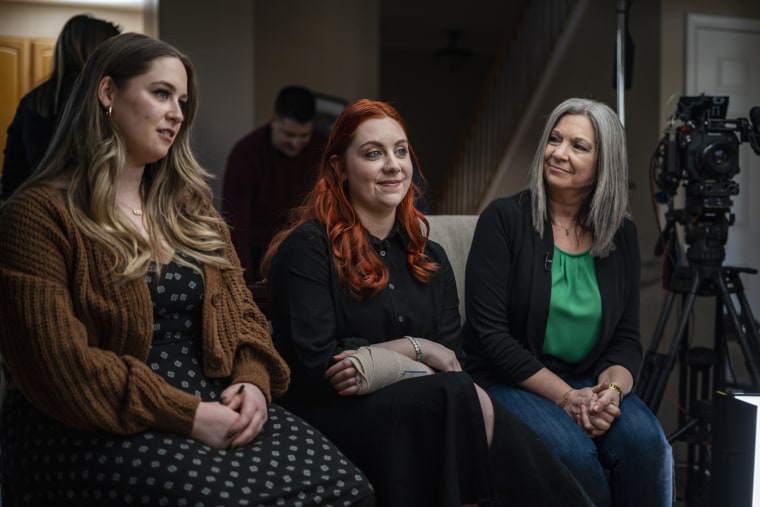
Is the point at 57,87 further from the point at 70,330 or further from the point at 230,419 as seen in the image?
the point at 230,419

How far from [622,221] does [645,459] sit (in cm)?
69

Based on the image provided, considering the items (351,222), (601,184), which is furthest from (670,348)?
(351,222)

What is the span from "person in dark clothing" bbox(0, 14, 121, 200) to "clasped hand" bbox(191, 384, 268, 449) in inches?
44.5

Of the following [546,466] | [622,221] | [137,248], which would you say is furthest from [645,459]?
[137,248]

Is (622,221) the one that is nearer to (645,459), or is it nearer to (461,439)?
(645,459)

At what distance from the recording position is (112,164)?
5.46 ft

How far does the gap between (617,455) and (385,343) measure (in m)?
0.63

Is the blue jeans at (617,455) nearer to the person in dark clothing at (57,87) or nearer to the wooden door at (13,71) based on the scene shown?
the person in dark clothing at (57,87)

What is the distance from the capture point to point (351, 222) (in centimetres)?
204

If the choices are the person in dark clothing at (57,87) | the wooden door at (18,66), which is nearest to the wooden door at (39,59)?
the wooden door at (18,66)

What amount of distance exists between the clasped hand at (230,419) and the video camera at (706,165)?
1659mm

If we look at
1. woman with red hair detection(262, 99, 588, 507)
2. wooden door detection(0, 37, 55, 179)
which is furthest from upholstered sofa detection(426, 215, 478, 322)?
wooden door detection(0, 37, 55, 179)

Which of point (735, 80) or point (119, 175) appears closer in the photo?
point (119, 175)

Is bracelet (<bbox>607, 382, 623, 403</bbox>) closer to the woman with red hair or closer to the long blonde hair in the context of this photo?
the woman with red hair
